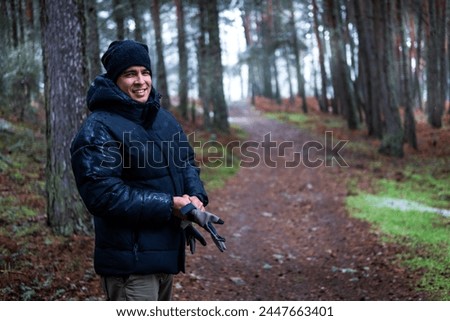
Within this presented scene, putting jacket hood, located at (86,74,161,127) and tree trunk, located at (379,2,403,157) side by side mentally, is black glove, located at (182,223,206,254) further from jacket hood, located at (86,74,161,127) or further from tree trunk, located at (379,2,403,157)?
tree trunk, located at (379,2,403,157)

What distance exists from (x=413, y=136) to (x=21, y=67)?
1411 centimetres

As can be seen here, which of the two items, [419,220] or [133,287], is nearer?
[133,287]

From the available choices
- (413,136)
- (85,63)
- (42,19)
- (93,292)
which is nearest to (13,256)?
(93,292)

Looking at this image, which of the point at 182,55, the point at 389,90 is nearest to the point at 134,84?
the point at 389,90

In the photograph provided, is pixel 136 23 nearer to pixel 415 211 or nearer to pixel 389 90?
pixel 415 211

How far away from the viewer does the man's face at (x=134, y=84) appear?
9.89ft

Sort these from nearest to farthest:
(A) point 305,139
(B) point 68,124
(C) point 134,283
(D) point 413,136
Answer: (C) point 134,283 < (B) point 68,124 < (D) point 413,136 < (A) point 305,139

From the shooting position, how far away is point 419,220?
8219mm

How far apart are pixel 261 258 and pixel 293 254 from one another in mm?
578

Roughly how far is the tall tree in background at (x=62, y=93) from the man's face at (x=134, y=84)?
12.4 feet
